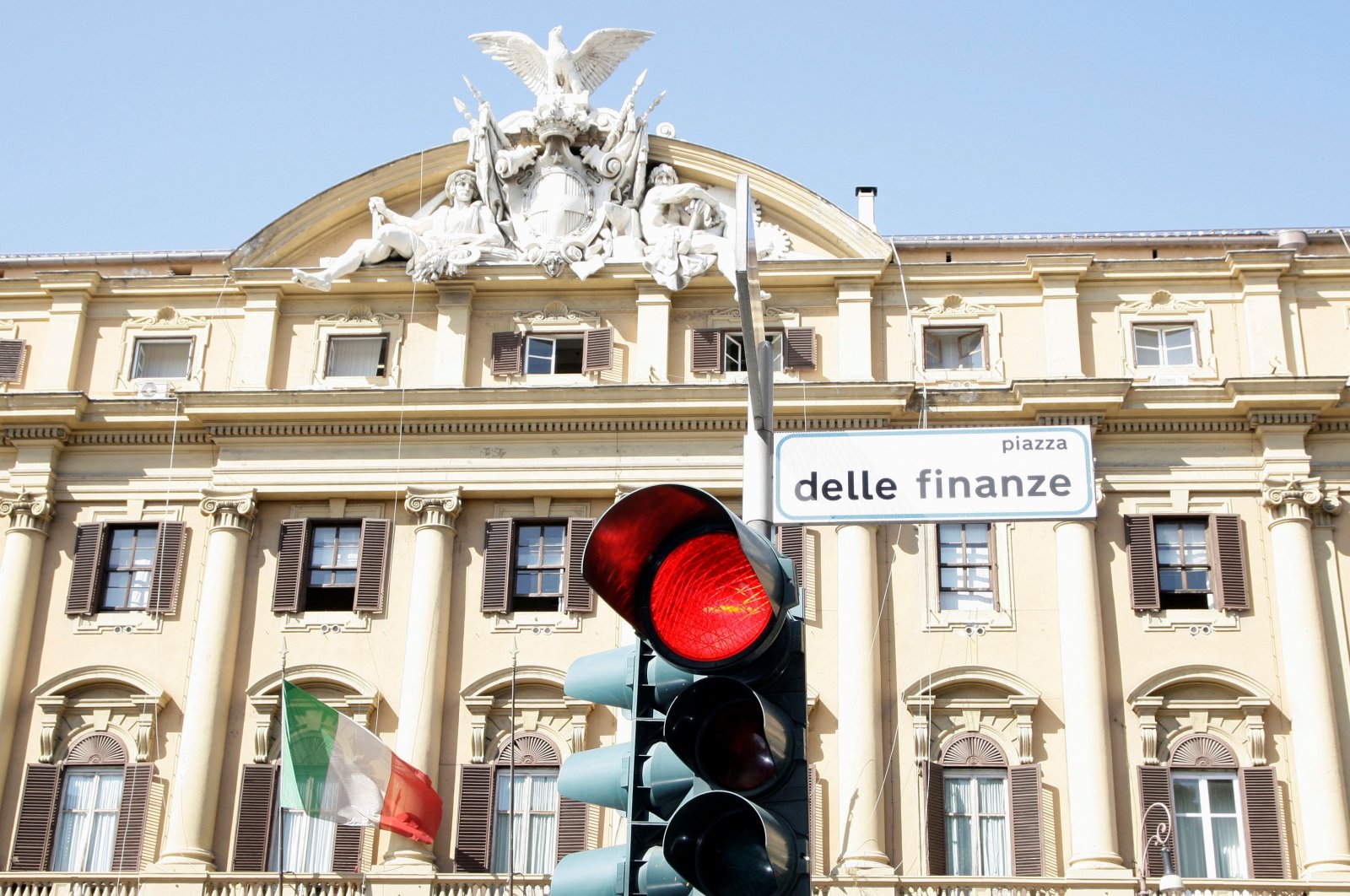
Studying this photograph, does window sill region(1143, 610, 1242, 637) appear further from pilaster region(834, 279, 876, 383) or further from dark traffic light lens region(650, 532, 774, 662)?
dark traffic light lens region(650, 532, 774, 662)

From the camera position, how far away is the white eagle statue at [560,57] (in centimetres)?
3042

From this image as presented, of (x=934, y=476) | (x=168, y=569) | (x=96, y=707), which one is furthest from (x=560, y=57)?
(x=934, y=476)

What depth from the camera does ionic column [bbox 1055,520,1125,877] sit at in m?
25.2

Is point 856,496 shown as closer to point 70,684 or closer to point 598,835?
point 598,835

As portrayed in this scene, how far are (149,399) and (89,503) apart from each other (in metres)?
2.01

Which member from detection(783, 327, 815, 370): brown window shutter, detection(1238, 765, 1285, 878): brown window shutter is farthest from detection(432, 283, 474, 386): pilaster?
detection(1238, 765, 1285, 878): brown window shutter

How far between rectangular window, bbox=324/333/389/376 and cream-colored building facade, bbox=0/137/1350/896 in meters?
0.06

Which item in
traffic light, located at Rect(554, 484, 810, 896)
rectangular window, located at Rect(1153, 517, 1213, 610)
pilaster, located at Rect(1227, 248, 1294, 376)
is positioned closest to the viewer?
traffic light, located at Rect(554, 484, 810, 896)

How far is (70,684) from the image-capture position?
27859 millimetres

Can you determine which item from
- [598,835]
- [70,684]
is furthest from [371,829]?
[70,684]

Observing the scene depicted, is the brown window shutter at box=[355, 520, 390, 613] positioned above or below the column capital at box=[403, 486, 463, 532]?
below

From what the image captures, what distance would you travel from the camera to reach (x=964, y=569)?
27609 mm

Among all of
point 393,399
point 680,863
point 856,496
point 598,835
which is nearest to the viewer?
point 680,863

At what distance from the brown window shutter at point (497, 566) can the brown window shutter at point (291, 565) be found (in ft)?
9.74
